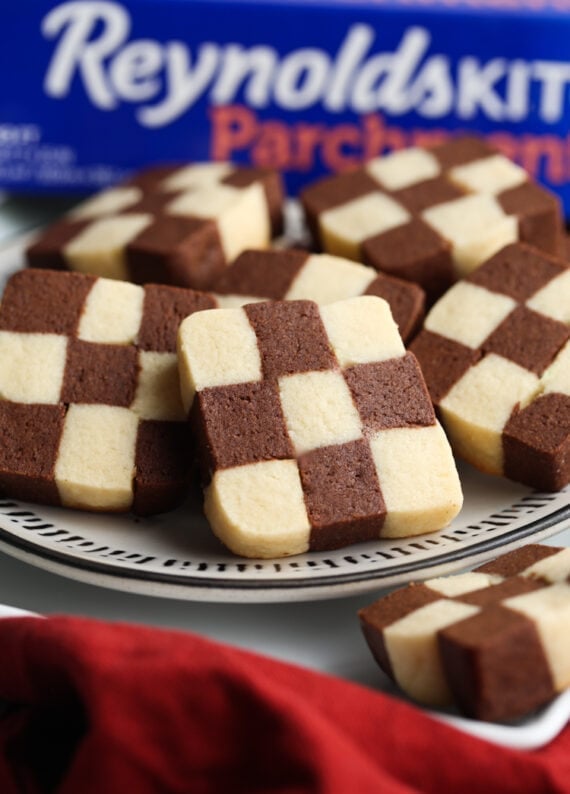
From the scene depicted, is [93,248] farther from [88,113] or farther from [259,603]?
[259,603]

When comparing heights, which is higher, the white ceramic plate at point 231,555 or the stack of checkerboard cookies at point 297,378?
the stack of checkerboard cookies at point 297,378

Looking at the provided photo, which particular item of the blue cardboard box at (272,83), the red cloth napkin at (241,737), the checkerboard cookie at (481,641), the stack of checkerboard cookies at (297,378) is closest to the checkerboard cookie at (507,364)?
the stack of checkerboard cookies at (297,378)

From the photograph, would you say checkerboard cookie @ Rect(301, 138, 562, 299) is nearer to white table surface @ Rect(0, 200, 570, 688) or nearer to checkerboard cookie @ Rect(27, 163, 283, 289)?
checkerboard cookie @ Rect(27, 163, 283, 289)

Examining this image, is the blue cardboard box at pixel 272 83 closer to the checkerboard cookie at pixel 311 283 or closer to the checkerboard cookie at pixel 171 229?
the checkerboard cookie at pixel 171 229

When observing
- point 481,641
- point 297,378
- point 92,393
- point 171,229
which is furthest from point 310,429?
point 171,229

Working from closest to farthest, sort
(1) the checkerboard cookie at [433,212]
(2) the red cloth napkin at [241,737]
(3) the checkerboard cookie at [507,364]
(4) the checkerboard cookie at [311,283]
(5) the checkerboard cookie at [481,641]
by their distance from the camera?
(2) the red cloth napkin at [241,737] → (5) the checkerboard cookie at [481,641] → (3) the checkerboard cookie at [507,364] → (4) the checkerboard cookie at [311,283] → (1) the checkerboard cookie at [433,212]

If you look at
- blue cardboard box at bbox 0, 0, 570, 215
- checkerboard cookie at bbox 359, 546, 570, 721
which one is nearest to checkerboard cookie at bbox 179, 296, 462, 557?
checkerboard cookie at bbox 359, 546, 570, 721

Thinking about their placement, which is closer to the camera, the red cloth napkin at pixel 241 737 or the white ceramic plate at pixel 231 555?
the red cloth napkin at pixel 241 737
